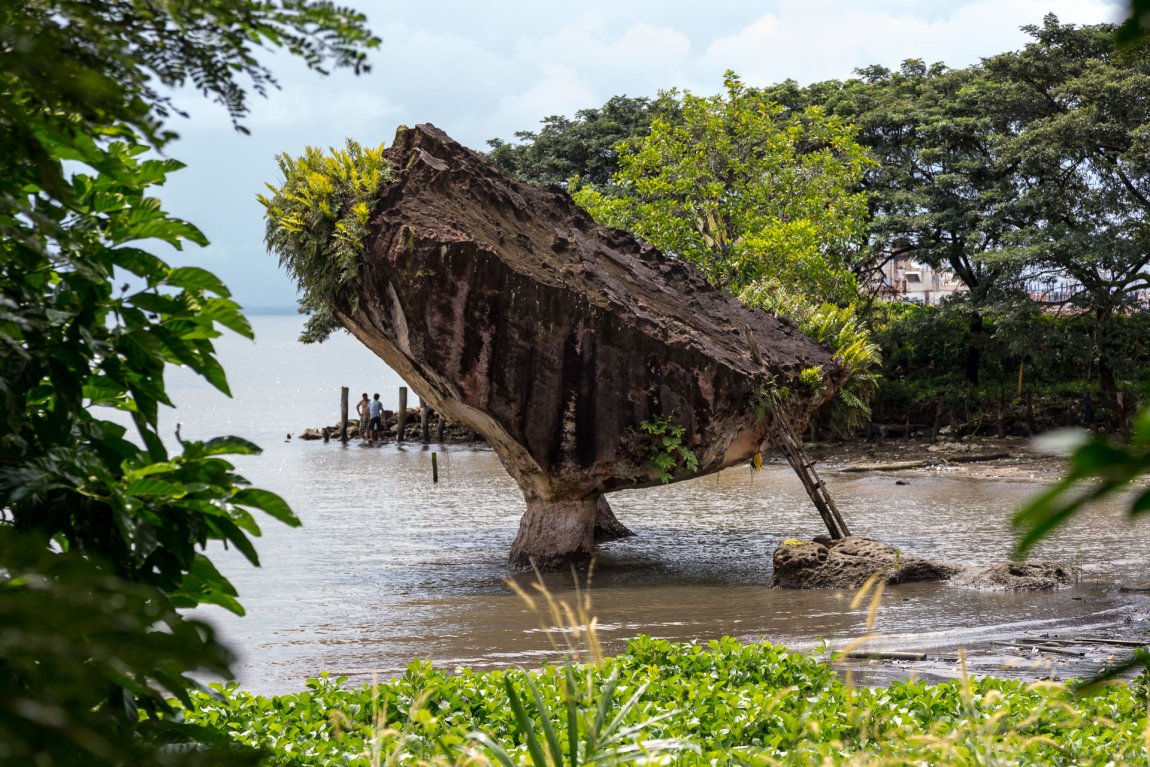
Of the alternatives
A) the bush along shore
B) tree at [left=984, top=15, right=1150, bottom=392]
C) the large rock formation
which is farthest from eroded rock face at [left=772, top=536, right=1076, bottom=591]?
tree at [left=984, top=15, right=1150, bottom=392]

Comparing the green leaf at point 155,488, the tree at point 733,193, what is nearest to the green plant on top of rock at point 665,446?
the tree at point 733,193

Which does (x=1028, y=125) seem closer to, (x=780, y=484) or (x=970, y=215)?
(x=970, y=215)

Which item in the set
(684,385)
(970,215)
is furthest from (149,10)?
(970,215)

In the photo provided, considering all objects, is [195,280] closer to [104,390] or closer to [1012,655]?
[104,390]

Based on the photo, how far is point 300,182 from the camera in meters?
14.8

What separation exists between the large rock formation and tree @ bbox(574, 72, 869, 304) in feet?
27.4

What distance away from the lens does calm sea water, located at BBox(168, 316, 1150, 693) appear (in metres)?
11.7

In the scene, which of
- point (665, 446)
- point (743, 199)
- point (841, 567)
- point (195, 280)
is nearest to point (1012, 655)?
point (841, 567)

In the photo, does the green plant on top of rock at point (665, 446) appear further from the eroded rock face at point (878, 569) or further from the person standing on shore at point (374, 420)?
the person standing on shore at point (374, 420)

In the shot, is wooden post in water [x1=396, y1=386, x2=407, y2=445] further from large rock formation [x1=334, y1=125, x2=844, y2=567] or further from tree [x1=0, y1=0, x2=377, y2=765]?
tree [x1=0, y1=0, x2=377, y2=765]

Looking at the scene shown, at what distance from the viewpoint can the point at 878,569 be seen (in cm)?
1396

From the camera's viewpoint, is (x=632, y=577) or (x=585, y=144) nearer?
(x=632, y=577)

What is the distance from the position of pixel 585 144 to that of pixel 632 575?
87.9 ft

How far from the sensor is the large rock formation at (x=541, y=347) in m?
14.1
